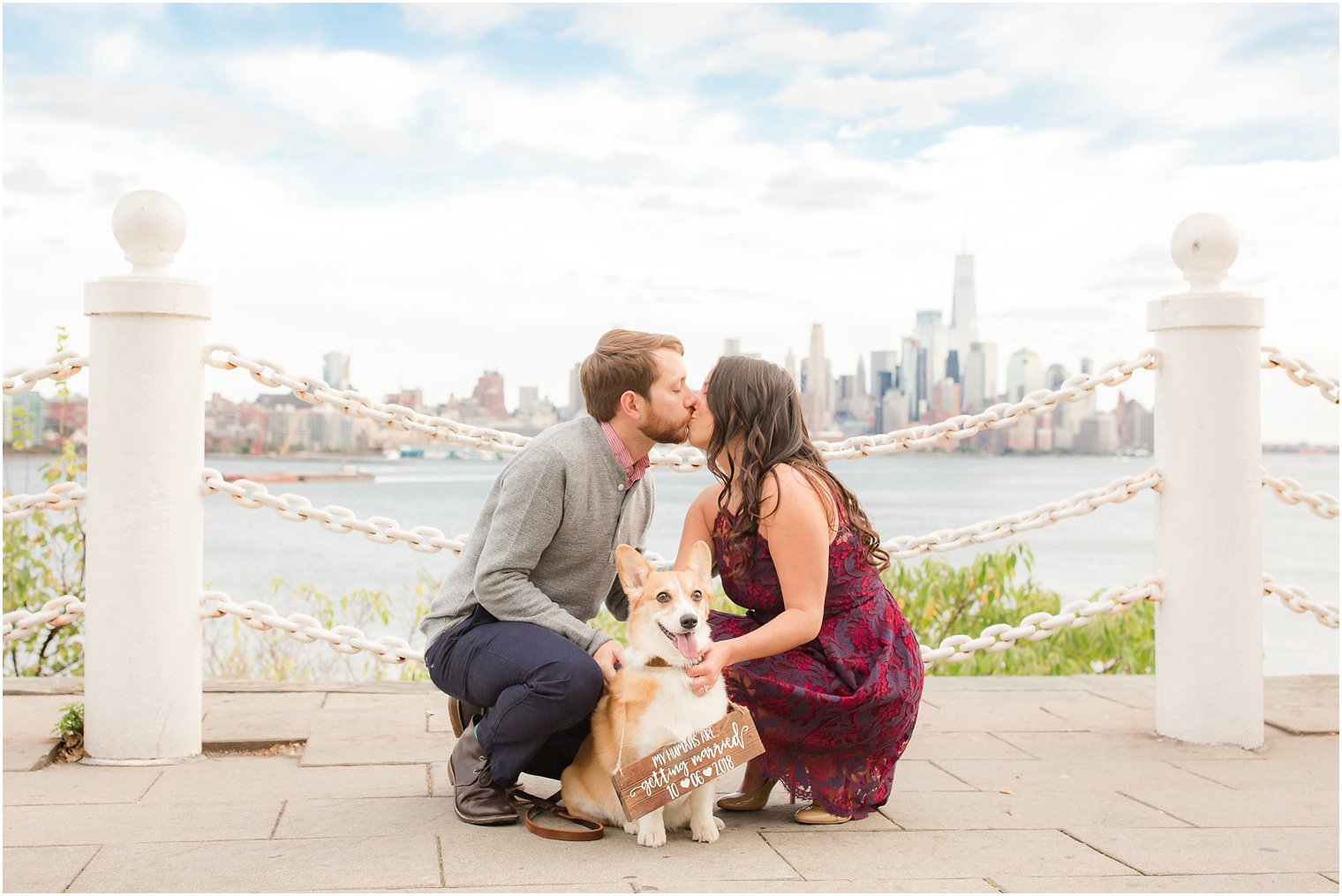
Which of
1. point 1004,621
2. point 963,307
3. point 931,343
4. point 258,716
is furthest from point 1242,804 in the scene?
point 963,307

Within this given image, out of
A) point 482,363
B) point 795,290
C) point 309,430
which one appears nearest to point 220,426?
point 309,430

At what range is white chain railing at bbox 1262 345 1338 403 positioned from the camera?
457 centimetres

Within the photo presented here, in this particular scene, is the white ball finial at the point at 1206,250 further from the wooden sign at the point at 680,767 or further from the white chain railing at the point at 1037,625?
the wooden sign at the point at 680,767

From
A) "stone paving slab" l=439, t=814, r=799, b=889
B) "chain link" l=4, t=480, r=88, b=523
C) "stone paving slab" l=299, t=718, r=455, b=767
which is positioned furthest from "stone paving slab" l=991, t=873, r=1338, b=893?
"chain link" l=4, t=480, r=88, b=523

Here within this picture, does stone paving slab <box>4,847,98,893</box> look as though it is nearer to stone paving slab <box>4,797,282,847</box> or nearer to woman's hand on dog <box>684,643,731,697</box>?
stone paving slab <box>4,797,282,847</box>

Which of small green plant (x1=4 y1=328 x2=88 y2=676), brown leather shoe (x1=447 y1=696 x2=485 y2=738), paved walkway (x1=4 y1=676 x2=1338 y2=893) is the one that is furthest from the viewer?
small green plant (x1=4 y1=328 x2=88 y2=676)

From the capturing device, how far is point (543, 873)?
2.90m

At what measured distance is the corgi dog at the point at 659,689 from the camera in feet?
9.98

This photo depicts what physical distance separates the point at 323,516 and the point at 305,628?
0.42 meters

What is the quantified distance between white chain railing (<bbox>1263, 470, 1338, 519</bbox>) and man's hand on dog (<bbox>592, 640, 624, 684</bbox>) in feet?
8.51

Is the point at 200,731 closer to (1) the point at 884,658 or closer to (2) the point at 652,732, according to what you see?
(2) the point at 652,732

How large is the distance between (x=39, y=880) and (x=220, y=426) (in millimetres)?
11986

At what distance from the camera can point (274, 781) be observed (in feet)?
12.6

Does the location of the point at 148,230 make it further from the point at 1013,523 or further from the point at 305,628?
the point at 1013,523
